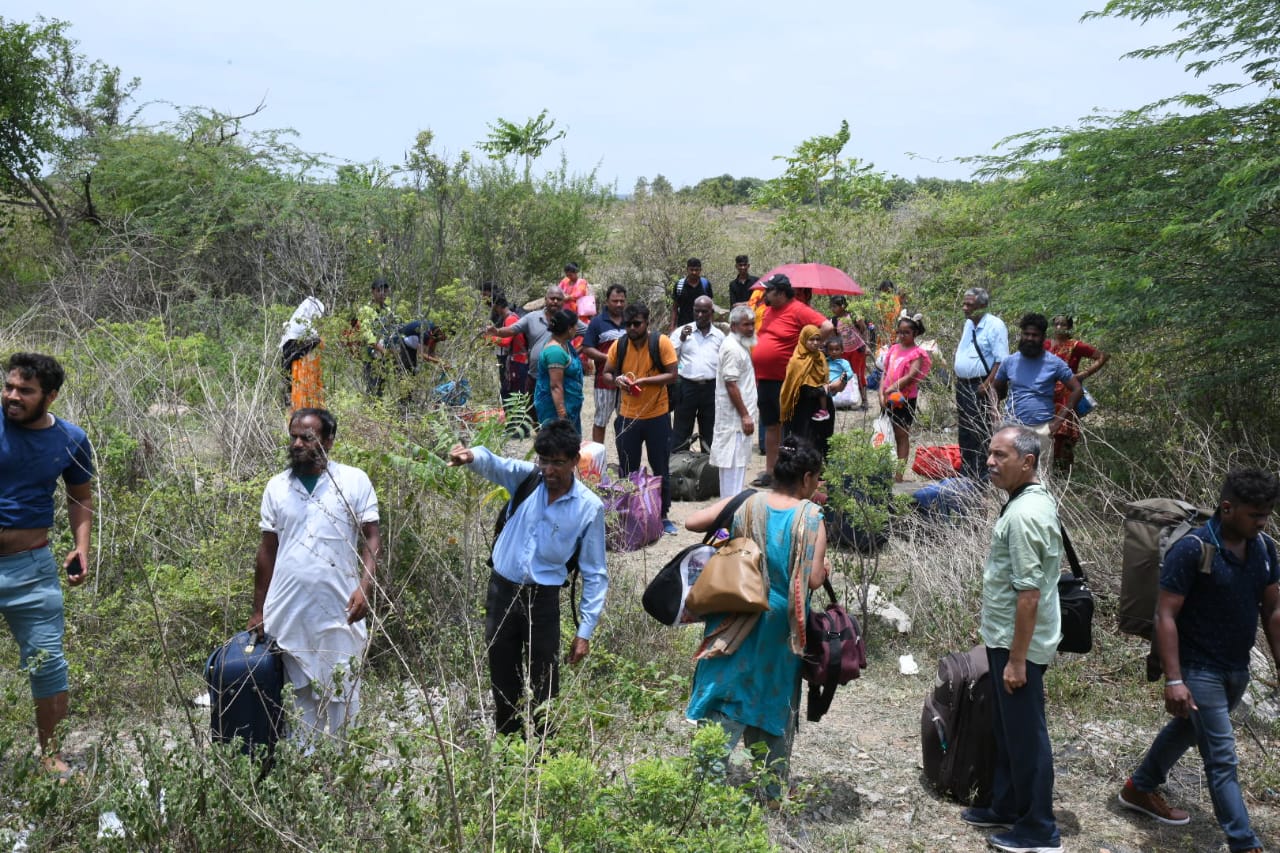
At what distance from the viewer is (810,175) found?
2025cm

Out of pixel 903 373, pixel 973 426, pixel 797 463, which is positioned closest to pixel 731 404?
pixel 973 426

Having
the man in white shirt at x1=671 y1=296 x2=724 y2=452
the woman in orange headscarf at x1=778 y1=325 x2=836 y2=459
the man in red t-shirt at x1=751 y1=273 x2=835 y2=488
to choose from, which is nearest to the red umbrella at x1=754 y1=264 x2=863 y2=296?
the man in white shirt at x1=671 y1=296 x2=724 y2=452

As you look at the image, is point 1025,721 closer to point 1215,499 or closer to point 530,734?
point 530,734

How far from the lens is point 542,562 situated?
176 inches

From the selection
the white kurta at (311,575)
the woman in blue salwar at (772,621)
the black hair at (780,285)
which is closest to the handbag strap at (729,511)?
the woman in blue salwar at (772,621)

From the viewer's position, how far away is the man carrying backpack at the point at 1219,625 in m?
4.20

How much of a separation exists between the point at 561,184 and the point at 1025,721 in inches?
663

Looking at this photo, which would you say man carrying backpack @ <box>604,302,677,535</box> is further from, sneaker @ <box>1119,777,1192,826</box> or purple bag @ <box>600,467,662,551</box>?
sneaker @ <box>1119,777,1192,826</box>

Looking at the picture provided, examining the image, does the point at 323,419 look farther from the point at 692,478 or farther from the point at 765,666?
the point at 692,478

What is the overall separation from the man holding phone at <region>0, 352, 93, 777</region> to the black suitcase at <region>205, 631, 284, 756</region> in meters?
0.92

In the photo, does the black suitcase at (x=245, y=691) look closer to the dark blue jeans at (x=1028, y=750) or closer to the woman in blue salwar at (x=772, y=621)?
the woman in blue salwar at (x=772, y=621)

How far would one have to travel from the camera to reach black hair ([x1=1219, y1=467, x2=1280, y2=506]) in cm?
407

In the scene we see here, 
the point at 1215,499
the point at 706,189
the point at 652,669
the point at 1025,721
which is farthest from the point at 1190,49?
the point at 706,189

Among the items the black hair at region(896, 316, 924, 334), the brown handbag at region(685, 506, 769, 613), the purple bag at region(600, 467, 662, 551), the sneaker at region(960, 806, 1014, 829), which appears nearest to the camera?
the brown handbag at region(685, 506, 769, 613)
